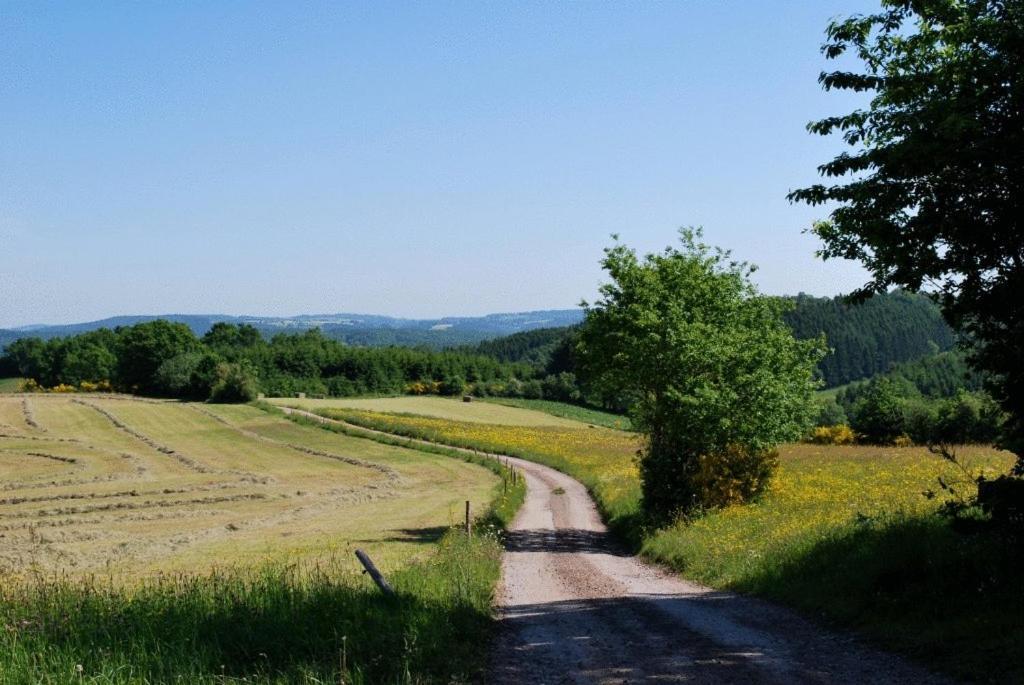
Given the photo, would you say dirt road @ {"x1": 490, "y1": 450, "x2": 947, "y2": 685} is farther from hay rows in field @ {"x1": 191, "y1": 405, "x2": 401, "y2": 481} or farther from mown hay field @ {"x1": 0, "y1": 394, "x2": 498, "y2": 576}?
hay rows in field @ {"x1": 191, "y1": 405, "x2": 401, "y2": 481}

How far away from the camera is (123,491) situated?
45.2m

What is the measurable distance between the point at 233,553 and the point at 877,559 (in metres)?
22.8

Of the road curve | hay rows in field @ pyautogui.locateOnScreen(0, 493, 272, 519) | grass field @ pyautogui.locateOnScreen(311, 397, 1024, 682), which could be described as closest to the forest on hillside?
hay rows in field @ pyautogui.locateOnScreen(0, 493, 272, 519)

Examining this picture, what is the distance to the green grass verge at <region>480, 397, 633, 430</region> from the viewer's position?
440 ft

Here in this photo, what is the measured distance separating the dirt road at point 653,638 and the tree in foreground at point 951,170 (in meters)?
4.33

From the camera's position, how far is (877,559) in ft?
50.2

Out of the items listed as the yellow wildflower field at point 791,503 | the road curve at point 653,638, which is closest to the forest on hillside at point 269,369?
the yellow wildflower field at point 791,503

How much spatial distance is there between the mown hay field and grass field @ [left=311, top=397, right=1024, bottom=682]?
9849mm

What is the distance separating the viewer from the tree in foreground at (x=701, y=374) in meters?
30.3

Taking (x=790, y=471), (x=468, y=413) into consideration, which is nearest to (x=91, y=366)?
(x=468, y=413)

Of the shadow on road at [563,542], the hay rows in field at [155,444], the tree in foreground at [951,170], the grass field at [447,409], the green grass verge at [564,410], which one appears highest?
the tree in foreground at [951,170]

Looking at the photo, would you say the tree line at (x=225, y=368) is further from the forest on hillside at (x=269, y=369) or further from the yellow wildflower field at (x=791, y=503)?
the yellow wildflower field at (x=791, y=503)

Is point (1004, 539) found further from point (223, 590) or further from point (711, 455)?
point (711, 455)

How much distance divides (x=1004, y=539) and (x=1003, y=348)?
9.80 feet
